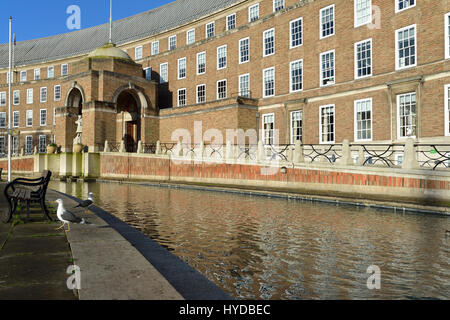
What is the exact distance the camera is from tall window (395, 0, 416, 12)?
2117 cm

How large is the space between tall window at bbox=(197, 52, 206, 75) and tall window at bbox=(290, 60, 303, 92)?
456 inches

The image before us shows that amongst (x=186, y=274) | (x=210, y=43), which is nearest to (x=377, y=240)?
(x=186, y=274)

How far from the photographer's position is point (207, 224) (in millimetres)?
9680

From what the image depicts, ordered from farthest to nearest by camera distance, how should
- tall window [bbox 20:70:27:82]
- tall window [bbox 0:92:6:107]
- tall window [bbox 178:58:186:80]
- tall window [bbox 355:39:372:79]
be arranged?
tall window [bbox 20:70:27:82], tall window [bbox 0:92:6:107], tall window [bbox 178:58:186:80], tall window [bbox 355:39:372:79]

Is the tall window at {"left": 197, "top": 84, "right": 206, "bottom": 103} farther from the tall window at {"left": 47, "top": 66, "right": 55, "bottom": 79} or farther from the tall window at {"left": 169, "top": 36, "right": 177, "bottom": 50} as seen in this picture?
the tall window at {"left": 47, "top": 66, "right": 55, "bottom": 79}

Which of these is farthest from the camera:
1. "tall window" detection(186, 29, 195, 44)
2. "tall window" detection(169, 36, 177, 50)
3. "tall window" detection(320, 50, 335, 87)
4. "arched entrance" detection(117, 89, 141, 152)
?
"tall window" detection(169, 36, 177, 50)

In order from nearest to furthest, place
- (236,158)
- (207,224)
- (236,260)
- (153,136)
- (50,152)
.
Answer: (236,260) → (207,224) → (236,158) → (50,152) → (153,136)

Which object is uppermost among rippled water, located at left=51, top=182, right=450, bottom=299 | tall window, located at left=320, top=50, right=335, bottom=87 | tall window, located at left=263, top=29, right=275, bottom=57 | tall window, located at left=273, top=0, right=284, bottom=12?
tall window, located at left=273, top=0, right=284, bottom=12

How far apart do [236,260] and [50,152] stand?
33.9 metres

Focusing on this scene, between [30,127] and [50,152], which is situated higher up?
[30,127]

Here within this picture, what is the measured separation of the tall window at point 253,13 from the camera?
3438 cm

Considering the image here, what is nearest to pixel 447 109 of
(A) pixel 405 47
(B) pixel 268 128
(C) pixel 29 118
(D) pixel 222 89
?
(A) pixel 405 47

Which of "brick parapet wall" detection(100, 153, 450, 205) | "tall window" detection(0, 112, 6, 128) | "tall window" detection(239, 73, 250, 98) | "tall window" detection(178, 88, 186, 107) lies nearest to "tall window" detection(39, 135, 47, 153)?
"tall window" detection(0, 112, 6, 128)

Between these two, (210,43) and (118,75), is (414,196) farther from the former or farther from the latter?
(118,75)
